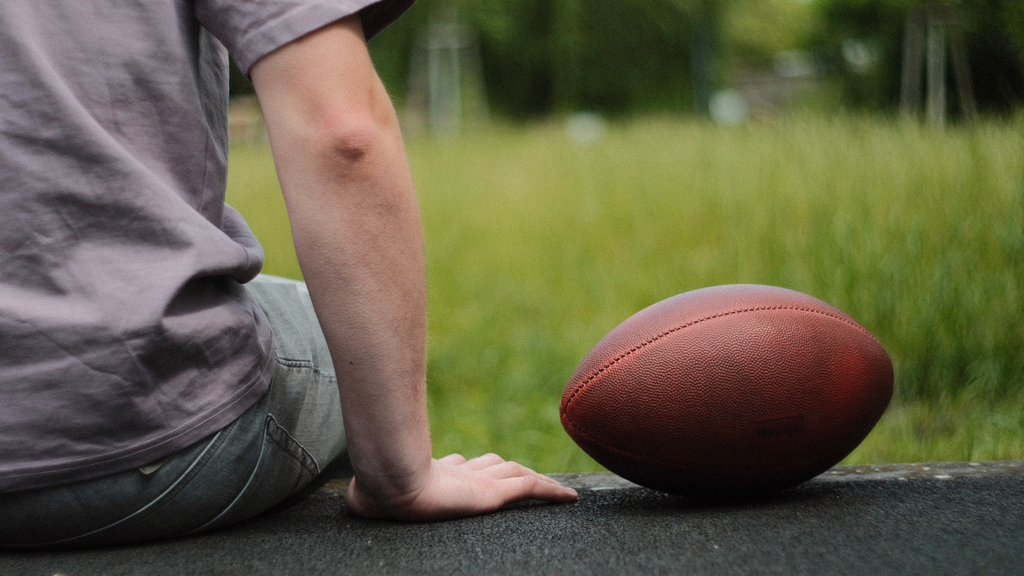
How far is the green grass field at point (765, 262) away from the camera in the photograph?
278 centimetres

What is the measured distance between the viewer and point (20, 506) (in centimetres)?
117

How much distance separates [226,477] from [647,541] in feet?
2.06

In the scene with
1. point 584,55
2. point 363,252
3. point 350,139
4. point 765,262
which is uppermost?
point 350,139

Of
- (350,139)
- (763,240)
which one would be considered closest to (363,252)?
(350,139)

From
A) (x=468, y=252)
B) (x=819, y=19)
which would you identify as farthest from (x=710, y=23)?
(x=468, y=252)

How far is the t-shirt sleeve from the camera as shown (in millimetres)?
1091

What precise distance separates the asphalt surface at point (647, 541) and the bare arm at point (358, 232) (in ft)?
0.42

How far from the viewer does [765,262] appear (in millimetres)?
3498

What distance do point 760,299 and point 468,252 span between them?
11.9 feet

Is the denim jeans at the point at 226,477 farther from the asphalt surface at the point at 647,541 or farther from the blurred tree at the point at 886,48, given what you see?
the blurred tree at the point at 886,48

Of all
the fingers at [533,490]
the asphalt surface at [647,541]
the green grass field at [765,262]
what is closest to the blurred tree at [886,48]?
the green grass field at [765,262]

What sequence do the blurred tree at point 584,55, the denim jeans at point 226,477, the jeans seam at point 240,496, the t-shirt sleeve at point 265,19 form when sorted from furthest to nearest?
the blurred tree at point 584,55 → the jeans seam at point 240,496 → the denim jeans at point 226,477 → the t-shirt sleeve at point 265,19

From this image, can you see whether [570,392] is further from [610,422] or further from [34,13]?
[34,13]

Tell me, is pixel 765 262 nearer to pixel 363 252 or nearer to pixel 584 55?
pixel 363 252
